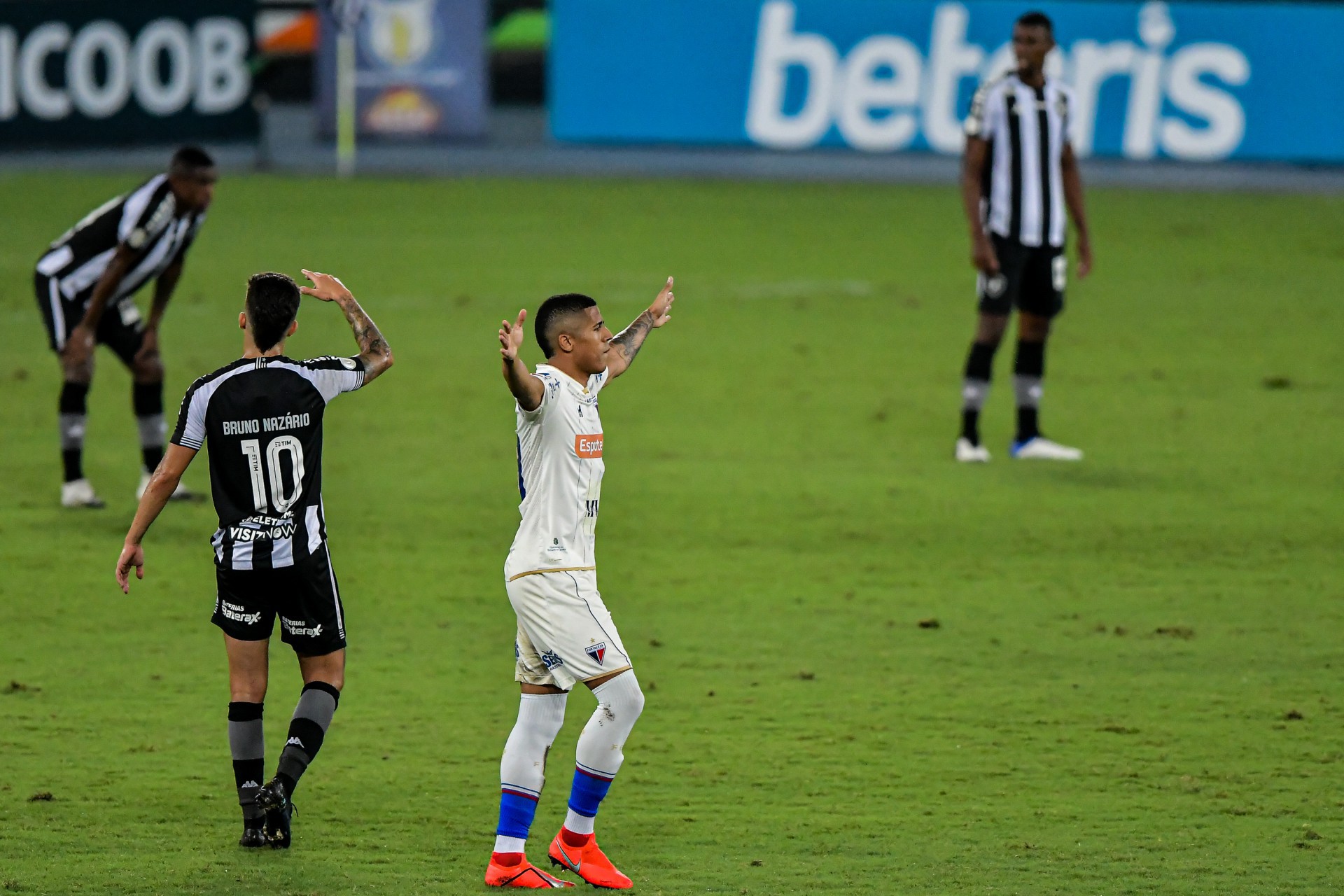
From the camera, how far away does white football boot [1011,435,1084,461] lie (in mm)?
11352

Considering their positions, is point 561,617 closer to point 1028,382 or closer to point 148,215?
point 148,215

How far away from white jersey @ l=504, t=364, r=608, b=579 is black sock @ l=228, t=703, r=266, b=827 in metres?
0.89

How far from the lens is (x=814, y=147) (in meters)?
25.3

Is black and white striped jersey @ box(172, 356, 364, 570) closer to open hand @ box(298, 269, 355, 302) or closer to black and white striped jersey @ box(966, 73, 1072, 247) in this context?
open hand @ box(298, 269, 355, 302)

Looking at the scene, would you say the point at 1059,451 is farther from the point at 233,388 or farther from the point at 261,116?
the point at 261,116

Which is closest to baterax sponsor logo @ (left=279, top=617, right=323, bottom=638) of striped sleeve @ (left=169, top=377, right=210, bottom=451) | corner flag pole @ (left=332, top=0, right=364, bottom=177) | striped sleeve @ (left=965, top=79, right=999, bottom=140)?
striped sleeve @ (left=169, top=377, right=210, bottom=451)

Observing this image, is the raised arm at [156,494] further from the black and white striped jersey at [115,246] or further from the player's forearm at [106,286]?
the black and white striped jersey at [115,246]

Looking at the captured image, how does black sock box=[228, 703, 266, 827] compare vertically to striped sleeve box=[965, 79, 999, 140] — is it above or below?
below

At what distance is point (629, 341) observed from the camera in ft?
20.0

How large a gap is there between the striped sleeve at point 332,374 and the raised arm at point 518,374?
649 millimetres

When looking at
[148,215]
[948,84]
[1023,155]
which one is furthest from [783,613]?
[948,84]

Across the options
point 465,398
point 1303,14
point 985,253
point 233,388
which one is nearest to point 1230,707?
point 233,388

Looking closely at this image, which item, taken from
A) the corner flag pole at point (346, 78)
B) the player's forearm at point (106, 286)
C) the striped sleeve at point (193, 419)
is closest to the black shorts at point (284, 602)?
the striped sleeve at point (193, 419)

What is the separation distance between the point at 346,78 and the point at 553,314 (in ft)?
72.2
